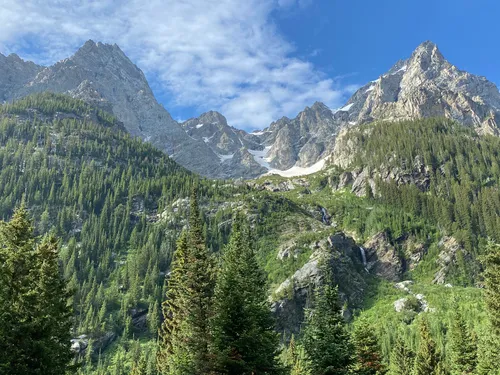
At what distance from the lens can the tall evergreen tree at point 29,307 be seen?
26.0 meters

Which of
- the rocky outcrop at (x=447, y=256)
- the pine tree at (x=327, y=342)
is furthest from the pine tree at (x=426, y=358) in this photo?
the rocky outcrop at (x=447, y=256)

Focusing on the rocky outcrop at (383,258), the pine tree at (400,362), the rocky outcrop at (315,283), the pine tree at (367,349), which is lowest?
the pine tree at (400,362)

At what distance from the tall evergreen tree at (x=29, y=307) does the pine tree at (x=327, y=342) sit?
18.5m

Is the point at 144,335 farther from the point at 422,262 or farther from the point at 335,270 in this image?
the point at 422,262

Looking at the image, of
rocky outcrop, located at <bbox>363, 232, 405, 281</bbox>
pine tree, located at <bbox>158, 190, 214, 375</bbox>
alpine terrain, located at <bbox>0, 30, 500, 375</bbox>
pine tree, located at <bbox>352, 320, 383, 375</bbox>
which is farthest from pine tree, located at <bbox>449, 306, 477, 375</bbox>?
rocky outcrop, located at <bbox>363, 232, 405, 281</bbox>

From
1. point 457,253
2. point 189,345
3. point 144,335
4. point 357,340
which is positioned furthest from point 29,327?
point 457,253

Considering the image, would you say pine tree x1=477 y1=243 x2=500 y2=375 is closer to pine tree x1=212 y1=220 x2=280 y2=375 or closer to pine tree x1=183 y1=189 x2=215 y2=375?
pine tree x1=212 y1=220 x2=280 y2=375

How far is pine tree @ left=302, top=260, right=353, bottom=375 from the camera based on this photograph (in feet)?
101

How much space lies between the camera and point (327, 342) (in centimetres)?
3130

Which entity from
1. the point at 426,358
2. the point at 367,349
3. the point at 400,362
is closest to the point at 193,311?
the point at 367,349

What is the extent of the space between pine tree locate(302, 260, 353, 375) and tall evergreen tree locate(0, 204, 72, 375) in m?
18.5

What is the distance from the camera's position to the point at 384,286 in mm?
152625

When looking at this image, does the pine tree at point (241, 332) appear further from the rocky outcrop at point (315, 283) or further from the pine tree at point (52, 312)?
the rocky outcrop at point (315, 283)

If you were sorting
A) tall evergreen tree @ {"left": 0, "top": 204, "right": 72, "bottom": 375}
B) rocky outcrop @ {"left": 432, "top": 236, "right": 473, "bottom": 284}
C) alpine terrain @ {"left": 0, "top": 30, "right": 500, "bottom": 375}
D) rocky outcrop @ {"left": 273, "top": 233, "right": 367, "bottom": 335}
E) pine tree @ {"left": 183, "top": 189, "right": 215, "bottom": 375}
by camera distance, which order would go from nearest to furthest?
tall evergreen tree @ {"left": 0, "top": 204, "right": 72, "bottom": 375} < alpine terrain @ {"left": 0, "top": 30, "right": 500, "bottom": 375} < pine tree @ {"left": 183, "top": 189, "right": 215, "bottom": 375} < rocky outcrop @ {"left": 273, "top": 233, "right": 367, "bottom": 335} < rocky outcrop @ {"left": 432, "top": 236, "right": 473, "bottom": 284}
